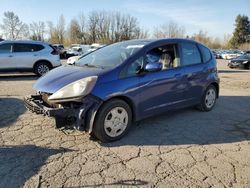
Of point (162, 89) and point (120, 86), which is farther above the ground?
point (120, 86)

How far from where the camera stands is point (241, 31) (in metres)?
70.1

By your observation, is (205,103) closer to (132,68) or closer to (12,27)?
(132,68)

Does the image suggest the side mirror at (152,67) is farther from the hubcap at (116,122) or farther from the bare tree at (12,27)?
the bare tree at (12,27)

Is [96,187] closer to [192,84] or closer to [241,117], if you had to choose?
[192,84]

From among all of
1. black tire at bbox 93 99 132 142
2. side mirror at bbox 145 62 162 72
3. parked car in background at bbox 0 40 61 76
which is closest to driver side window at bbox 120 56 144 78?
side mirror at bbox 145 62 162 72

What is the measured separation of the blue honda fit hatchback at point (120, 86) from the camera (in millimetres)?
3930

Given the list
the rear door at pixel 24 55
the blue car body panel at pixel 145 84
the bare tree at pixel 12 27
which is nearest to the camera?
the blue car body panel at pixel 145 84

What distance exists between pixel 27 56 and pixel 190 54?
27.2ft

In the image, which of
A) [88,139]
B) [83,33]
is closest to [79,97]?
[88,139]

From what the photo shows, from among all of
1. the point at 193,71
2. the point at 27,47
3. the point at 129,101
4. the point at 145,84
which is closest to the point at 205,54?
the point at 193,71

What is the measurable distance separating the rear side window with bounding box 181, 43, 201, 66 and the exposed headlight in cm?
221

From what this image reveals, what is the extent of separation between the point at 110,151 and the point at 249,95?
6284mm

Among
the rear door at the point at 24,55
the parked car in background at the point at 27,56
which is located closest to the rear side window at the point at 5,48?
the parked car in background at the point at 27,56

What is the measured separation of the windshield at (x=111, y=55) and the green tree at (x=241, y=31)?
72.8 m
